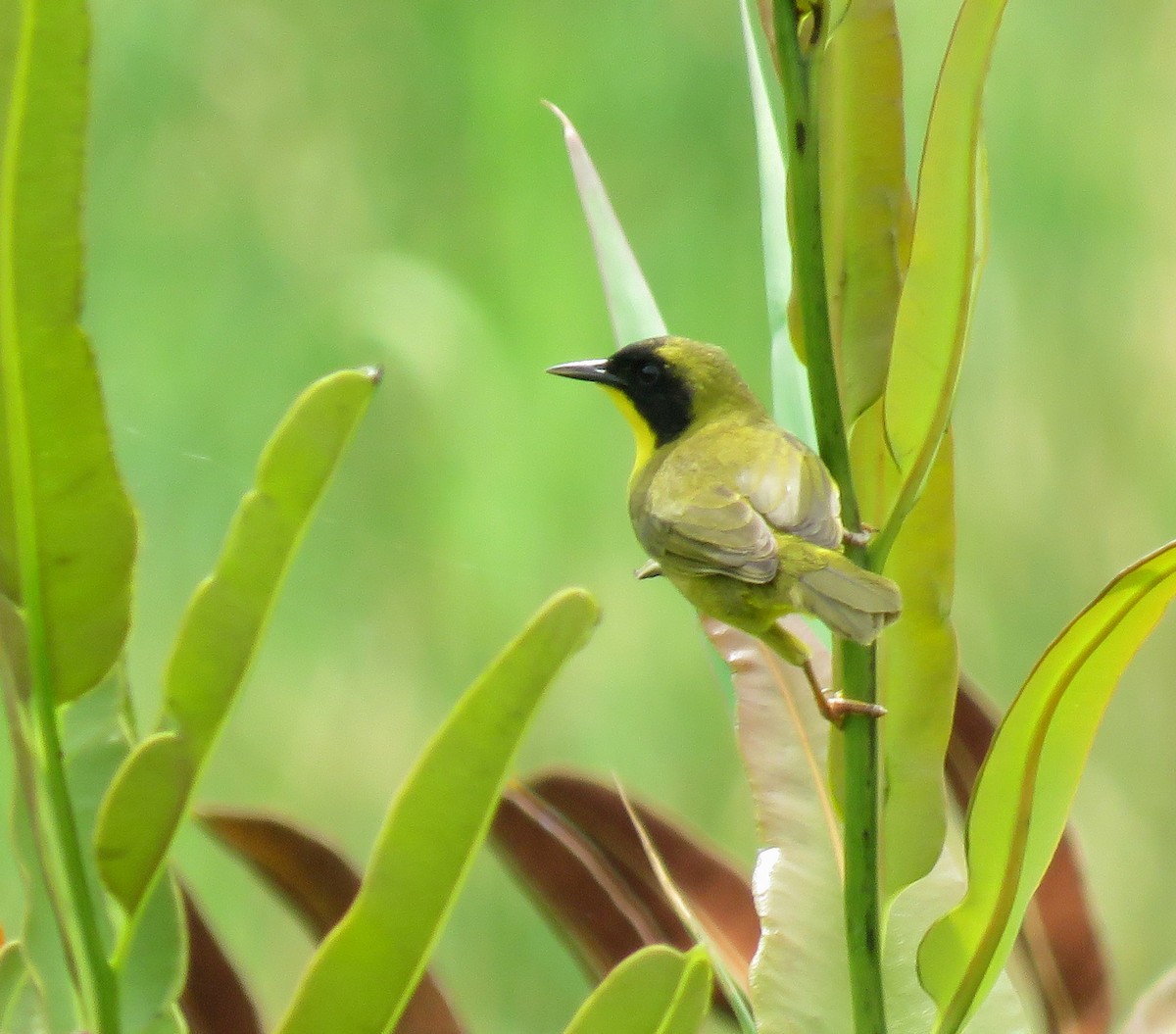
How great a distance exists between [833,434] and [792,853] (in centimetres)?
13

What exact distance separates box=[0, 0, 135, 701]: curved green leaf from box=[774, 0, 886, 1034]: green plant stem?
135 millimetres

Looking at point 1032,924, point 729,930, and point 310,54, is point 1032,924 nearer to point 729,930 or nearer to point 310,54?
point 729,930

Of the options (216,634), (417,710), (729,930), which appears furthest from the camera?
(417,710)

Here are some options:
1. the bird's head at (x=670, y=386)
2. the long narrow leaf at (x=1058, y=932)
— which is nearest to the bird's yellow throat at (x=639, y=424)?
the bird's head at (x=670, y=386)

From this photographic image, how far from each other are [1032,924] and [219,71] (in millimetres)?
1034

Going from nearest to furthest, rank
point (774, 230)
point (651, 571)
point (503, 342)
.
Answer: point (774, 230), point (651, 571), point (503, 342)

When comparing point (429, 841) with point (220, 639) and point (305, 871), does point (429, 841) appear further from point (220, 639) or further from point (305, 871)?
point (305, 871)

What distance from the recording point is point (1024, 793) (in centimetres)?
32

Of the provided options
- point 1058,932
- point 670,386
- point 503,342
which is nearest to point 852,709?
point 1058,932

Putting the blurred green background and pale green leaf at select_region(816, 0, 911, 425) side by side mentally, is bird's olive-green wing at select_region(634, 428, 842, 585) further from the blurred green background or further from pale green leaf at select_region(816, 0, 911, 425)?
the blurred green background

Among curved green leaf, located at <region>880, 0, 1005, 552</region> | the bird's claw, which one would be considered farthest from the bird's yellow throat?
curved green leaf, located at <region>880, 0, 1005, 552</region>

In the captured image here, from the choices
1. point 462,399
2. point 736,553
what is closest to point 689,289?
point 462,399

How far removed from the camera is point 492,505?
1.22 meters

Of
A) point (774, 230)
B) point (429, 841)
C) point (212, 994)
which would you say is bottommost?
point (212, 994)
